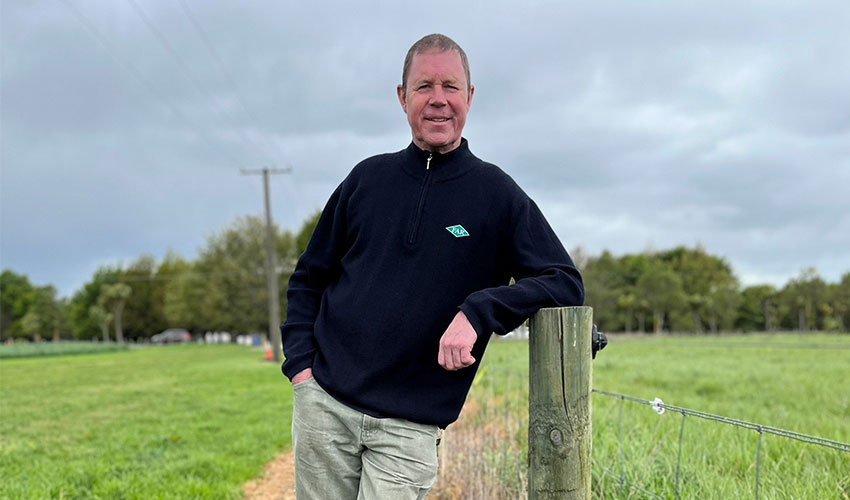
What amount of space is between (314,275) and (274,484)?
11.2 ft

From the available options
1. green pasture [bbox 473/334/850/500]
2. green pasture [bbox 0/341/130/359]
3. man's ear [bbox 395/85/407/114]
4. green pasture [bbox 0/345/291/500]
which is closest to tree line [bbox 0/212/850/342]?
green pasture [bbox 0/341/130/359]

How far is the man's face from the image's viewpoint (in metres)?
1.94

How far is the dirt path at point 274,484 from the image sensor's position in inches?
184

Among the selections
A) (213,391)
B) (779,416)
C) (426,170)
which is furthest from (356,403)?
(213,391)

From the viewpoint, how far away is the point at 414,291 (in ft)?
6.15

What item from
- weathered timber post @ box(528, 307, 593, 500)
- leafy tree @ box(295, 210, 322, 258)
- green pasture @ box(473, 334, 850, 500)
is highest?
leafy tree @ box(295, 210, 322, 258)

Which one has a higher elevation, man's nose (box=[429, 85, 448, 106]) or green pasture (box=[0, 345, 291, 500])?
man's nose (box=[429, 85, 448, 106])

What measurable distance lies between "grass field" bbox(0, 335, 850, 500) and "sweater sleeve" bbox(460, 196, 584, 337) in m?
1.65

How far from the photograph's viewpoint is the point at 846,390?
9.30 meters

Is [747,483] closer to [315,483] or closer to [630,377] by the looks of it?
[315,483]

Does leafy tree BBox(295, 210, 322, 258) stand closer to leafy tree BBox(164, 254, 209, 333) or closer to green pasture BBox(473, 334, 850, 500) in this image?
leafy tree BBox(164, 254, 209, 333)

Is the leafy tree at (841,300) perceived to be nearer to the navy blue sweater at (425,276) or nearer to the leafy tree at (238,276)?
the leafy tree at (238,276)

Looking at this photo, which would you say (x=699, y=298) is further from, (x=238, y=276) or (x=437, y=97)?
(x=437, y=97)

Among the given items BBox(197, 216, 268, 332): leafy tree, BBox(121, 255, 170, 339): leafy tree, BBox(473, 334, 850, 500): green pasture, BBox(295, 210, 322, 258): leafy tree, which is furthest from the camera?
BBox(121, 255, 170, 339): leafy tree
